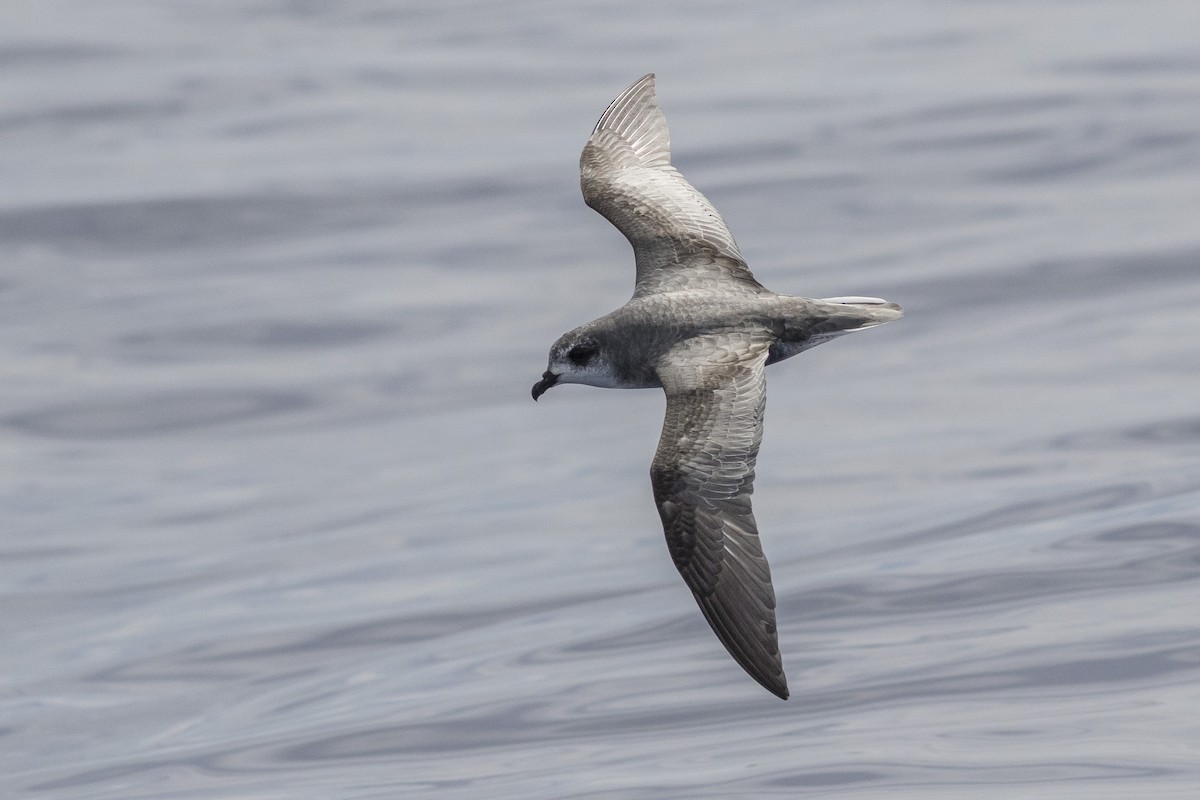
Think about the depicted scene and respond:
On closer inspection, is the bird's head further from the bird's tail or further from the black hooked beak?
the bird's tail

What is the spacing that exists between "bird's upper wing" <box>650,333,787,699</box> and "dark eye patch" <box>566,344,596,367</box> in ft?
1.77

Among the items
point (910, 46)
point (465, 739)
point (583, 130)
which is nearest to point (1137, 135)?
point (910, 46)

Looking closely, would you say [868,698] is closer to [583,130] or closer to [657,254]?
[657,254]

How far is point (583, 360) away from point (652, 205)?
1.80 m

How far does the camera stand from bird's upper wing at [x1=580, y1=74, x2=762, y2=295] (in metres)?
10.6

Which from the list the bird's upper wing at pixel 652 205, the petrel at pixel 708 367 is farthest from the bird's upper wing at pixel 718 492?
the bird's upper wing at pixel 652 205

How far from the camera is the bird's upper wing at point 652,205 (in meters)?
10.6

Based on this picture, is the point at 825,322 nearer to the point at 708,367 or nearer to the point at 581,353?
the point at 708,367

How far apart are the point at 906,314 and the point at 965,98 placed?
437cm

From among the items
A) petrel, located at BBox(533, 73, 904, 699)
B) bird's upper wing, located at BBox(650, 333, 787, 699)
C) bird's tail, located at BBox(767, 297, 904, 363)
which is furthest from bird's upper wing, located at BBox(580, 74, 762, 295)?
bird's upper wing, located at BBox(650, 333, 787, 699)

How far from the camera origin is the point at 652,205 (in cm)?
1141

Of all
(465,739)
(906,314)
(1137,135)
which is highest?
(1137,135)

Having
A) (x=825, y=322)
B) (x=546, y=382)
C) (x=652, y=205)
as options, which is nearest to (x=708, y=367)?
(x=825, y=322)

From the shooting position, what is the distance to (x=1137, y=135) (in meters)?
22.5
